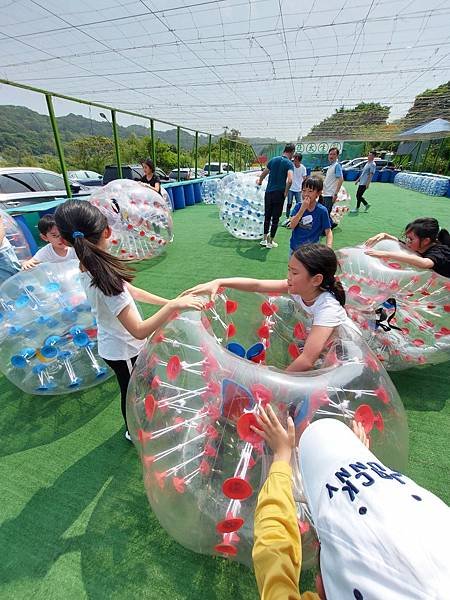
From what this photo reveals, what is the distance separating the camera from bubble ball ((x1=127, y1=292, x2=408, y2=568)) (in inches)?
48.8

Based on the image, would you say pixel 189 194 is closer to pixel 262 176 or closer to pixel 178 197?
pixel 178 197

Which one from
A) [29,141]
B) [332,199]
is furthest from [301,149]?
[29,141]

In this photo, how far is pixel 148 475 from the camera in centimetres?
145

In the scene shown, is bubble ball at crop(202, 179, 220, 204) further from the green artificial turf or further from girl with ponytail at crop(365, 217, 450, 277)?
the green artificial turf

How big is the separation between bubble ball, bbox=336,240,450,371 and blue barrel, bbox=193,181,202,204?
9876mm

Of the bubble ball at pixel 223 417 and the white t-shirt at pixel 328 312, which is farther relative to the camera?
the white t-shirt at pixel 328 312

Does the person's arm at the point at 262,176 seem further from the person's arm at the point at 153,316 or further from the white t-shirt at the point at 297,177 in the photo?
the person's arm at the point at 153,316

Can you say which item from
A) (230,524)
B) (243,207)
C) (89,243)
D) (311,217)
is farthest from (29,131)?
(230,524)

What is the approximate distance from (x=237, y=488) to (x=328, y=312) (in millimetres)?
960

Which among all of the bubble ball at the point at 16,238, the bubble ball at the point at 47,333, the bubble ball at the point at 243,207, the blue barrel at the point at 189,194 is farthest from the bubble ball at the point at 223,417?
the blue barrel at the point at 189,194

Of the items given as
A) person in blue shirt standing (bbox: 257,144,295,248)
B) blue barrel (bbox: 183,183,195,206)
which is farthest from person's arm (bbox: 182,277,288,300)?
blue barrel (bbox: 183,183,195,206)

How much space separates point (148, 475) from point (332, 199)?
629cm

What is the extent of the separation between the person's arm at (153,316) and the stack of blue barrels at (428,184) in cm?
1693

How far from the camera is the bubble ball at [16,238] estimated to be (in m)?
3.77
